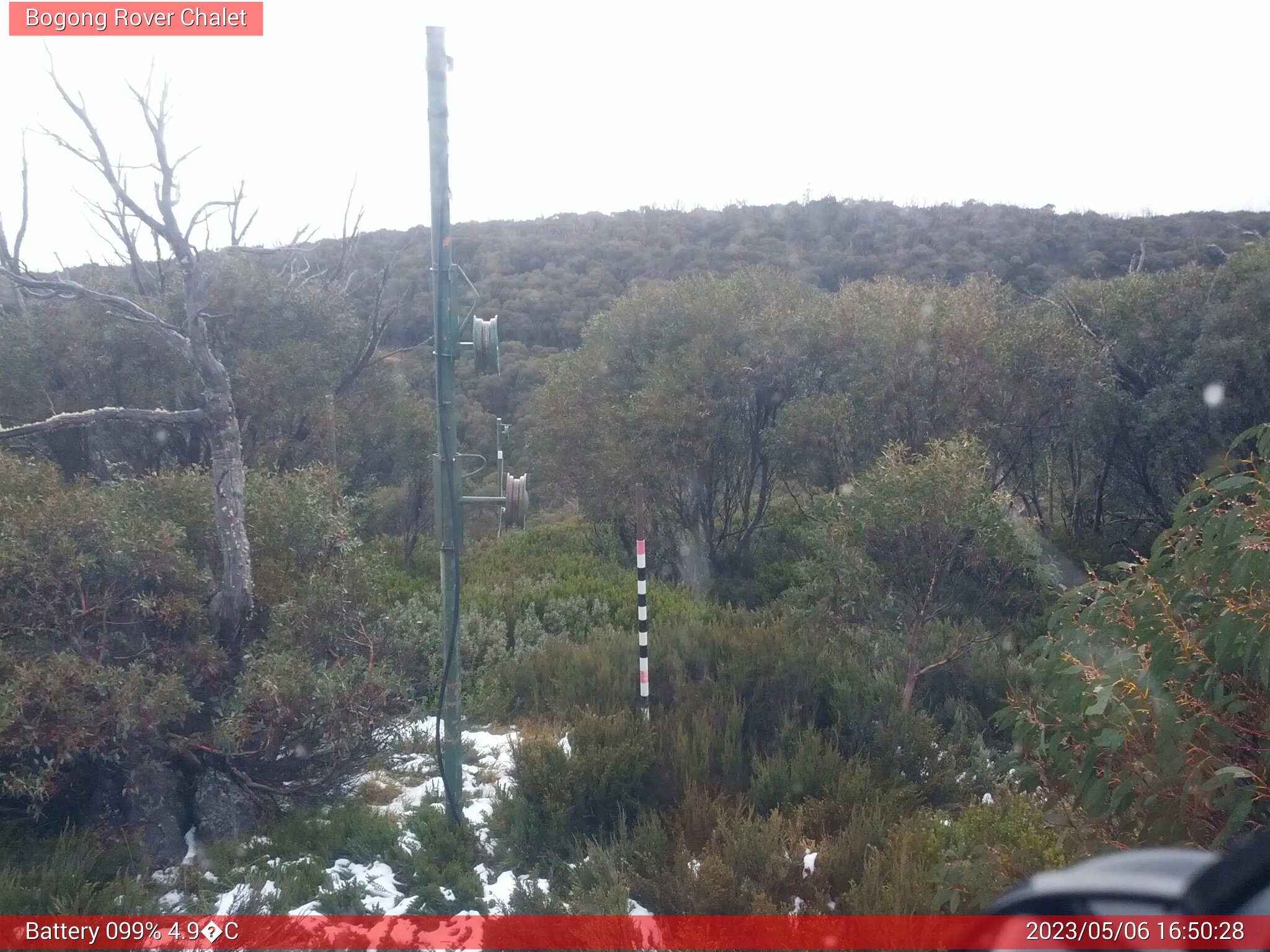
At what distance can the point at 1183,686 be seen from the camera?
10.2 feet

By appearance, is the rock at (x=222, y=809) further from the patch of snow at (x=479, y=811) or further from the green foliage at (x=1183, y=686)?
the green foliage at (x=1183, y=686)

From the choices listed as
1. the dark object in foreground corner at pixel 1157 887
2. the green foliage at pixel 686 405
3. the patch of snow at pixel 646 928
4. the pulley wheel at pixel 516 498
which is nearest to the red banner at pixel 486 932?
the patch of snow at pixel 646 928

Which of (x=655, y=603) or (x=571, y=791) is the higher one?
(x=571, y=791)

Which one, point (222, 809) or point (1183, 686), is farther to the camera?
point (222, 809)

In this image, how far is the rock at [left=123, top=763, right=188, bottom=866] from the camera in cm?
509

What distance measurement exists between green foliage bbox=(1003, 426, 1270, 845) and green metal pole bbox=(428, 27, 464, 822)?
326 centimetres

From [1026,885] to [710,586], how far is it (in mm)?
12628

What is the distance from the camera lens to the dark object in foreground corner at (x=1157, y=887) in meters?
1.39

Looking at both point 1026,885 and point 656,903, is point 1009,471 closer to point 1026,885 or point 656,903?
point 656,903

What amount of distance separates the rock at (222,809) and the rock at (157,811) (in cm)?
11

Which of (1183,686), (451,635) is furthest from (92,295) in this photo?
(1183,686)

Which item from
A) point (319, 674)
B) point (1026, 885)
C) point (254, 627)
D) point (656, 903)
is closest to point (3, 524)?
point (254, 627)

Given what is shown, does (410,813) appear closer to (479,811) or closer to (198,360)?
(479,811)

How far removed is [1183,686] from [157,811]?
518 centimetres
